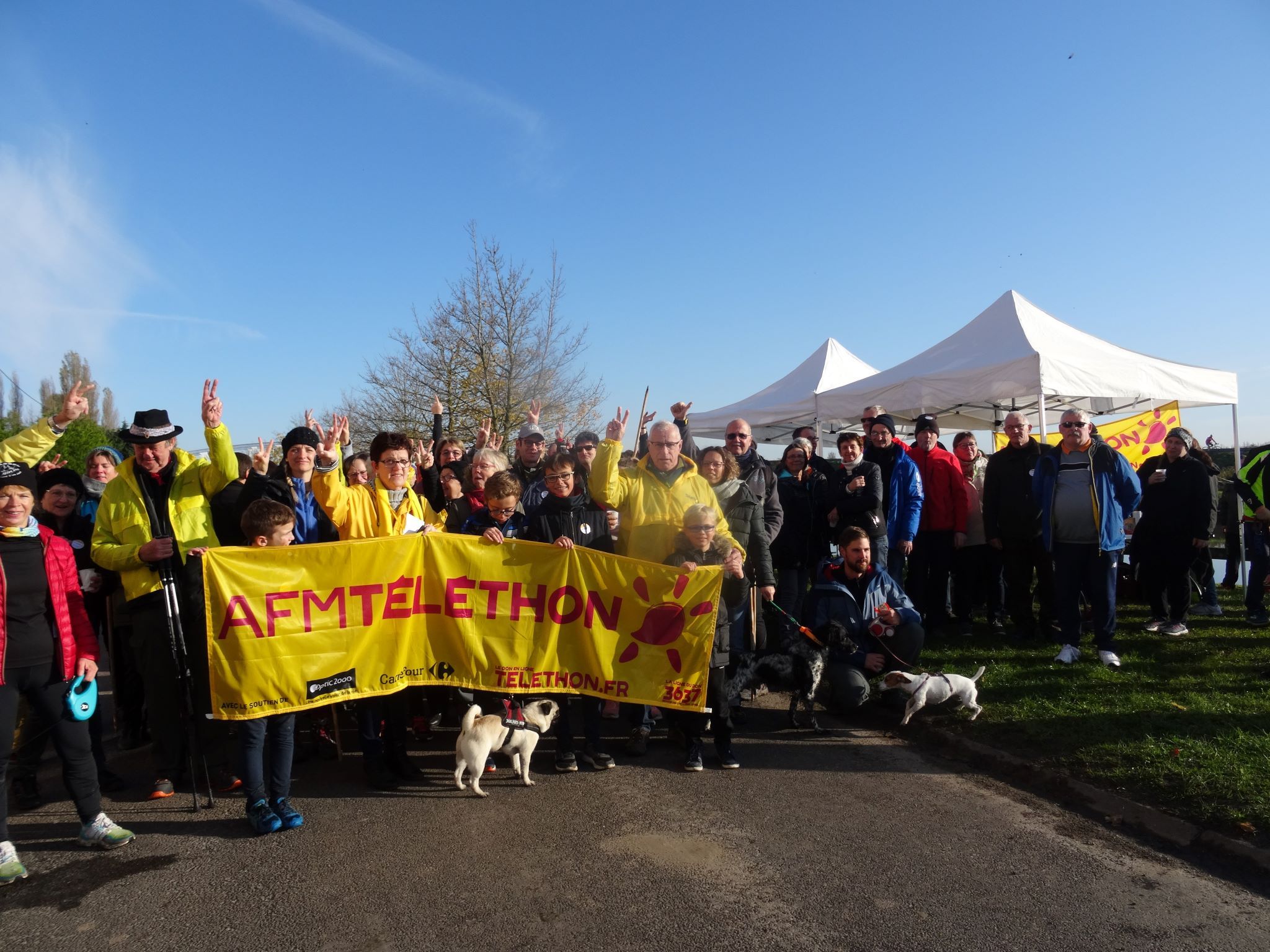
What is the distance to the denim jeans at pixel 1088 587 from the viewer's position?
7.18 meters

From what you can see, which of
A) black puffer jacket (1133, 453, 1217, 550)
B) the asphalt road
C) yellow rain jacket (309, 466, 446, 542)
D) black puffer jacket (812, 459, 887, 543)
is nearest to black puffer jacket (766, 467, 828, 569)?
black puffer jacket (812, 459, 887, 543)

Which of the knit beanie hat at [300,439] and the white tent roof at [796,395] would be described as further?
the white tent roof at [796,395]

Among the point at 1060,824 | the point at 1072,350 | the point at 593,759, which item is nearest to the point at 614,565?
the point at 593,759

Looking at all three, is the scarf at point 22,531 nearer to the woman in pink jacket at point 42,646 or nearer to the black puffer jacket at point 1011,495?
the woman in pink jacket at point 42,646

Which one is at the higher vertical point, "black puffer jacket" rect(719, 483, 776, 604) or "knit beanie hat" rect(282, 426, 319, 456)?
"knit beanie hat" rect(282, 426, 319, 456)

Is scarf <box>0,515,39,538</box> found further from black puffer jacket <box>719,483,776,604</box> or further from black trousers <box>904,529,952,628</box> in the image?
black trousers <box>904,529,952,628</box>

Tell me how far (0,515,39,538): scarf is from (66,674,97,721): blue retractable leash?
785 millimetres

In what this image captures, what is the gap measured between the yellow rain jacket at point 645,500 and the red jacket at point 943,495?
12.3ft

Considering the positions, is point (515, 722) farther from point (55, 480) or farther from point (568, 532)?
point (55, 480)

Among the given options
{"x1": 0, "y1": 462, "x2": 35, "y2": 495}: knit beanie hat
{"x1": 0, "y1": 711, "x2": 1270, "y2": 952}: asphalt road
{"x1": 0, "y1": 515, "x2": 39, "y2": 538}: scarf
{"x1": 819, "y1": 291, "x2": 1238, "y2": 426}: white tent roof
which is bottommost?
{"x1": 0, "y1": 711, "x2": 1270, "y2": 952}: asphalt road

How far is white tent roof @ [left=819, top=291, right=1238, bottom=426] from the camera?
10.6 metres

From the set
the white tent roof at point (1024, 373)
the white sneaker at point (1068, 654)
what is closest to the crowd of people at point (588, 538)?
the white sneaker at point (1068, 654)

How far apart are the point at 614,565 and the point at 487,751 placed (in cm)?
142

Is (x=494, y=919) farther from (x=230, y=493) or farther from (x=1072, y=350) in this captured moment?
(x=1072, y=350)
